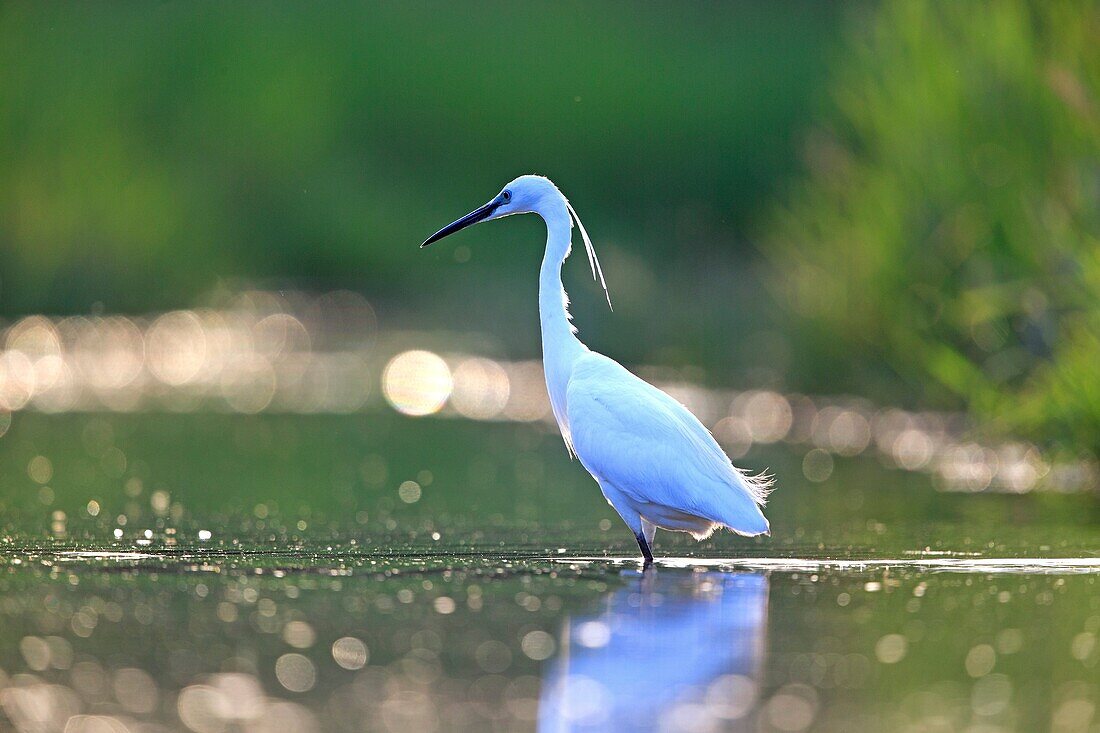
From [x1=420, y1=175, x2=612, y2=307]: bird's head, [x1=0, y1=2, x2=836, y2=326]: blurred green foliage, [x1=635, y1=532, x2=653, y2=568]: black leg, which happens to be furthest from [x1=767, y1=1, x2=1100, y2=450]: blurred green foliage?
[x1=0, y1=2, x2=836, y2=326]: blurred green foliage

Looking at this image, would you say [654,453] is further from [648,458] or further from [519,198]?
[519,198]

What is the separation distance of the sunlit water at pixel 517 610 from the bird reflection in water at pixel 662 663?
0.04 feet

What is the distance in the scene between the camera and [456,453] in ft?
40.9

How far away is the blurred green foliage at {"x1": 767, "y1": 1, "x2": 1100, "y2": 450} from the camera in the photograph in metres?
10.3

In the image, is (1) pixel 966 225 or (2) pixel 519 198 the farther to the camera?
(1) pixel 966 225

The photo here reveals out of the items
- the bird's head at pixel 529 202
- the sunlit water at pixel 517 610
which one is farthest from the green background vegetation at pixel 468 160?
the bird's head at pixel 529 202

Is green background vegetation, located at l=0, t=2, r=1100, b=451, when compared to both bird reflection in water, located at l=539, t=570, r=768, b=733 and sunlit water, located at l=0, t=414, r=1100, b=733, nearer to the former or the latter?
sunlit water, located at l=0, t=414, r=1100, b=733

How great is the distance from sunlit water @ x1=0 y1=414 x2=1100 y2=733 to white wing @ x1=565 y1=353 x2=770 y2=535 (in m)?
0.26

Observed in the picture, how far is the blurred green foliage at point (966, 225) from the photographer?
10273 mm

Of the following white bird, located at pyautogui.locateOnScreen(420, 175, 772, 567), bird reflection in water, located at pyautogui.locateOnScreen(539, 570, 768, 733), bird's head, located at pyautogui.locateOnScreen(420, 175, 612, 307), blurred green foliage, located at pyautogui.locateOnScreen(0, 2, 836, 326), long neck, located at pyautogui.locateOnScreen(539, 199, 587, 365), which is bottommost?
bird reflection in water, located at pyautogui.locateOnScreen(539, 570, 768, 733)

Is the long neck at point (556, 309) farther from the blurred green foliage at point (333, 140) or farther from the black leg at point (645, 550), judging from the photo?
the blurred green foliage at point (333, 140)

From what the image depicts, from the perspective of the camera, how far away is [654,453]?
773 centimetres

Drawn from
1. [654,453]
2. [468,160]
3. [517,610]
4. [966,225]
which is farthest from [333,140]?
[517,610]

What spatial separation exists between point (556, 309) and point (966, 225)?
16.5 ft
